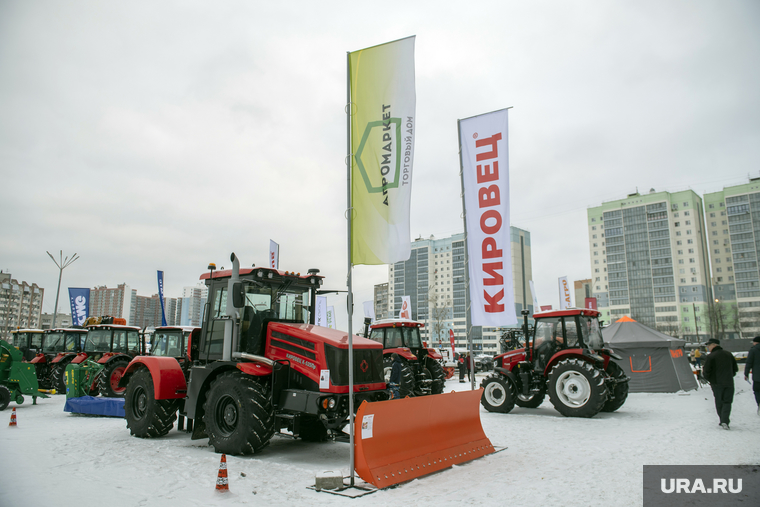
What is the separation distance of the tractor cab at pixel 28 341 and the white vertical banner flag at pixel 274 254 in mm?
10108

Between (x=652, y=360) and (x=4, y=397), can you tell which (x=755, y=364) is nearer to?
(x=652, y=360)

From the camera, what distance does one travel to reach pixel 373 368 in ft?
20.9

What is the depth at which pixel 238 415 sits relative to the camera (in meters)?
6.01

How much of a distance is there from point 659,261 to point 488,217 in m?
80.8

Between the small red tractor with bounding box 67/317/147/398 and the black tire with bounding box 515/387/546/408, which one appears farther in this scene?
the small red tractor with bounding box 67/317/147/398

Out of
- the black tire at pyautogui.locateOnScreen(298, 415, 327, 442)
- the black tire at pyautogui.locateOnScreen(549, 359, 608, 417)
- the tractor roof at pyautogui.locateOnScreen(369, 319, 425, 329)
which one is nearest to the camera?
the black tire at pyautogui.locateOnScreen(298, 415, 327, 442)

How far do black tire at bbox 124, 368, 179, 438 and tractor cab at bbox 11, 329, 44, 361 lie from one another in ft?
41.0

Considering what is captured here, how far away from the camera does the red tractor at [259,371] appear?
584cm

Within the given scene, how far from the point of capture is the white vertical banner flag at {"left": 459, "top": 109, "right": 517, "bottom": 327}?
9211 mm

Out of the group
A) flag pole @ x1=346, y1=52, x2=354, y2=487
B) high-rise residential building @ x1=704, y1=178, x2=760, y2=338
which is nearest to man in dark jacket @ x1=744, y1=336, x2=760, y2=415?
flag pole @ x1=346, y1=52, x2=354, y2=487

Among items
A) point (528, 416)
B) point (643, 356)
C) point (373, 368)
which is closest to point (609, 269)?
point (643, 356)

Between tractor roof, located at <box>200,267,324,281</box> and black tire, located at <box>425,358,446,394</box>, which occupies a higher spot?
tractor roof, located at <box>200,267,324,281</box>

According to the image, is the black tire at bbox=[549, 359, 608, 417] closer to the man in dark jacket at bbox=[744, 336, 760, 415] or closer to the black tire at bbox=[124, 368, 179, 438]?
the man in dark jacket at bbox=[744, 336, 760, 415]

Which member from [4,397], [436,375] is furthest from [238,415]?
[4,397]
